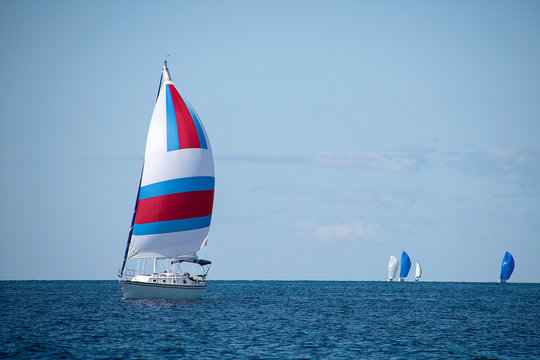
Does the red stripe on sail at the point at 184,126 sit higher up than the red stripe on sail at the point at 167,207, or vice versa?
the red stripe on sail at the point at 184,126

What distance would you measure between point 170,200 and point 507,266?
126m

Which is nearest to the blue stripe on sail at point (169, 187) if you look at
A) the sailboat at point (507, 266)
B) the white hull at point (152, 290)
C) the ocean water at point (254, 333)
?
the white hull at point (152, 290)

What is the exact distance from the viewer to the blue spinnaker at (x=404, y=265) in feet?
577

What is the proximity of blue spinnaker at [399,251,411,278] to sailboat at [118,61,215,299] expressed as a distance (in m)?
125

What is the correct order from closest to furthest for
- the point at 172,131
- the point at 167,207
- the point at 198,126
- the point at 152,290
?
the point at 152,290, the point at 167,207, the point at 172,131, the point at 198,126

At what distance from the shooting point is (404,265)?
177m

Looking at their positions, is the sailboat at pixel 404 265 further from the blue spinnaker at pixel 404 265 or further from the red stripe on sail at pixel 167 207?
the red stripe on sail at pixel 167 207

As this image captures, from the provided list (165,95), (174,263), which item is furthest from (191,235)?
(165,95)

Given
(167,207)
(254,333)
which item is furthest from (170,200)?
(254,333)

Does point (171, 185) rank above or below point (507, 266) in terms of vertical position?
below

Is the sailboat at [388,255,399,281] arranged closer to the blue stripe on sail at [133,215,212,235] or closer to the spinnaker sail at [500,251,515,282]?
the spinnaker sail at [500,251,515,282]

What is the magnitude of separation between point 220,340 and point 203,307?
809 inches

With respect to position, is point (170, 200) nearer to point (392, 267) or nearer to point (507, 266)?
point (507, 266)

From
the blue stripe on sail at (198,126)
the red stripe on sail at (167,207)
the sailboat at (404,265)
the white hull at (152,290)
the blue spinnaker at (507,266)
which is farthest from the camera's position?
the sailboat at (404,265)
